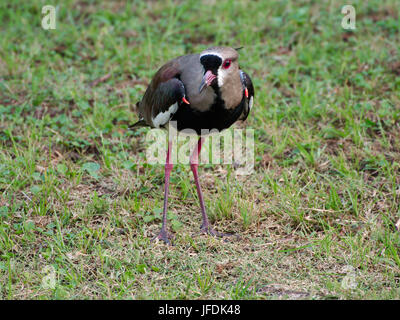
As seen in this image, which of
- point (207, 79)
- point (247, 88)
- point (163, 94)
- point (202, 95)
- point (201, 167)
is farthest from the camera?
point (201, 167)

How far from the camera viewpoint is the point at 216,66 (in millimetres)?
3814

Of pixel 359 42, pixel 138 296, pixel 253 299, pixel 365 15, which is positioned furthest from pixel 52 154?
pixel 365 15

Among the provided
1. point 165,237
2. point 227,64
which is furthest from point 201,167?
point 227,64

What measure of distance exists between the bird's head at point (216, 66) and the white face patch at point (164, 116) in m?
0.33

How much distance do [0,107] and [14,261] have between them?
2.14 metres

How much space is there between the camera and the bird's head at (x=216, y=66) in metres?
3.80

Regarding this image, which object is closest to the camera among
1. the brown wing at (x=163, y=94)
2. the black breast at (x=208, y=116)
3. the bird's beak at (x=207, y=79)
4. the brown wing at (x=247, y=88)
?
the bird's beak at (x=207, y=79)

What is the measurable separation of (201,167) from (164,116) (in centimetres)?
102

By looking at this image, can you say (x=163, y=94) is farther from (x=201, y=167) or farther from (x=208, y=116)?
(x=201, y=167)

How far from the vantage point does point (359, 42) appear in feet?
20.8

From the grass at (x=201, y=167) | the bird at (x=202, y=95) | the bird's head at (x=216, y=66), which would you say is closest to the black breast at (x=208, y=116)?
the bird at (x=202, y=95)

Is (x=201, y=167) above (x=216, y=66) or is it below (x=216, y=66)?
below

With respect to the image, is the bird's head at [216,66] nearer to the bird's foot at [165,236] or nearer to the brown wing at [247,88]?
the brown wing at [247,88]
